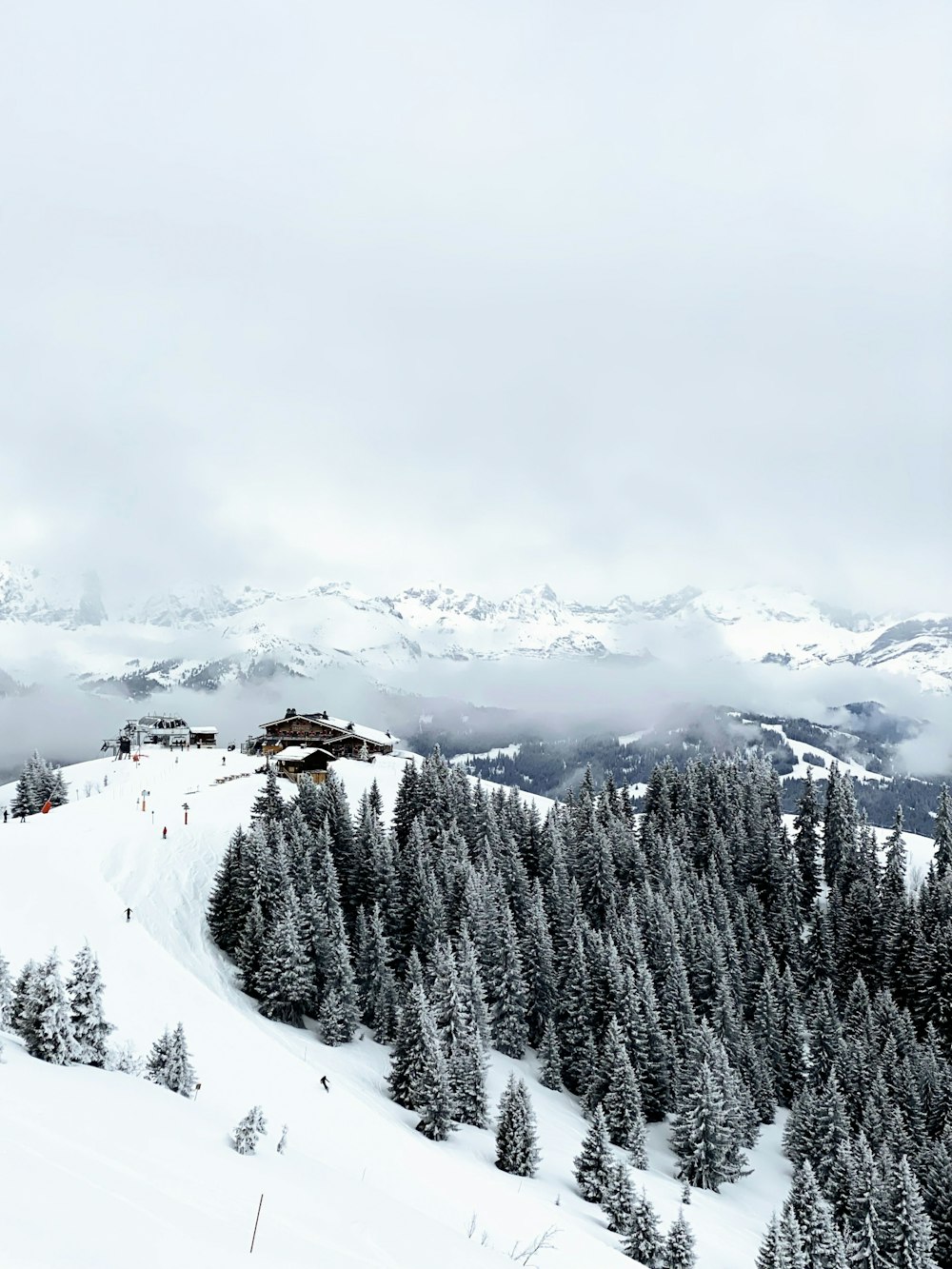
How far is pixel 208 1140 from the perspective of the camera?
1736 centimetres

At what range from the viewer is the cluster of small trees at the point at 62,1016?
19797 millimetres

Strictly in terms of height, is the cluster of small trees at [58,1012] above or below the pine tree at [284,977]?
above

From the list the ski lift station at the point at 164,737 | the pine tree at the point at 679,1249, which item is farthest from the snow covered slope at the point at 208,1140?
the ski lift station at the point at 164,737

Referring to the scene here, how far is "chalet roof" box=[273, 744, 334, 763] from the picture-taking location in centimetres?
10319

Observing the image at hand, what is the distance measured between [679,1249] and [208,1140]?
25112mm

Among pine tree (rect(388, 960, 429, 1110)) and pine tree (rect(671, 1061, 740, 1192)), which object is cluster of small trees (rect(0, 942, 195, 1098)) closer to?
pine tree (rect(388, 960, 429, 1110))

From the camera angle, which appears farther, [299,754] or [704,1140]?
[299,754]

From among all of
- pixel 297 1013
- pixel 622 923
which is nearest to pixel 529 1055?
pixel 622 923

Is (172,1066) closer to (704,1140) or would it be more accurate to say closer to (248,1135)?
(248,1135)

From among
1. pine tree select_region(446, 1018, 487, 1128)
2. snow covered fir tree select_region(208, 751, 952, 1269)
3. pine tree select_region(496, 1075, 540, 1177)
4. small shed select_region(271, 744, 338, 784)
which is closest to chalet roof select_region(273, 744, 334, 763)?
small shed select_region(271, 744, 338, 784)

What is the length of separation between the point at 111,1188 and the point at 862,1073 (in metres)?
72.1

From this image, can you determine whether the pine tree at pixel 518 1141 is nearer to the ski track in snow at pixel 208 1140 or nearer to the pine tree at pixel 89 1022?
the ski track in snow at pixel 208 1140

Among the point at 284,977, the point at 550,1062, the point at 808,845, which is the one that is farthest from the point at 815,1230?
the point at 808,845

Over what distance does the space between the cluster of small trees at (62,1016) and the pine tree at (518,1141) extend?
A: 66.3ft
